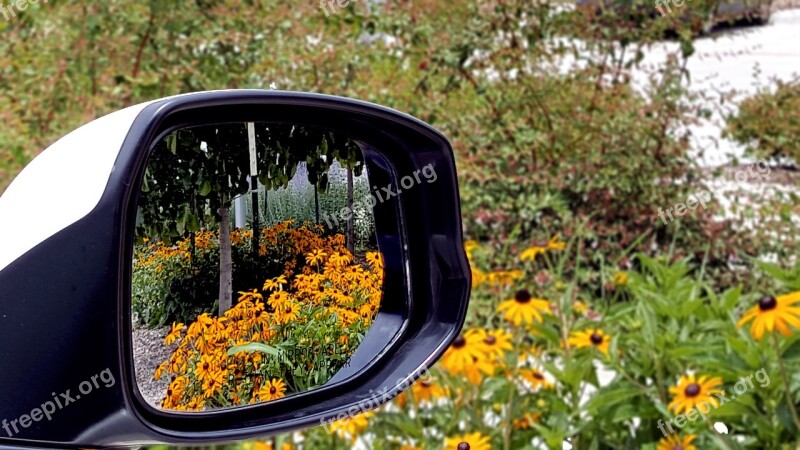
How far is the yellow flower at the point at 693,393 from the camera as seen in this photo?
210 cm

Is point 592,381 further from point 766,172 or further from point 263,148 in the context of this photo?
point 766,172

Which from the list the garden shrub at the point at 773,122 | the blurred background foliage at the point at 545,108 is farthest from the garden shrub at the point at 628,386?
the garden shrub at the point at 773,122

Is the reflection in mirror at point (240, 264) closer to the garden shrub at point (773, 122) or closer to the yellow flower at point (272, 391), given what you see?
the yellow flower at point (272, 391)

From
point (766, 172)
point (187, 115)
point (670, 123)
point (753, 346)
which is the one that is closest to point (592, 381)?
point (753, 346)

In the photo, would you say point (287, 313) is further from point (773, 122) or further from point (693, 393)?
point (773, 122)

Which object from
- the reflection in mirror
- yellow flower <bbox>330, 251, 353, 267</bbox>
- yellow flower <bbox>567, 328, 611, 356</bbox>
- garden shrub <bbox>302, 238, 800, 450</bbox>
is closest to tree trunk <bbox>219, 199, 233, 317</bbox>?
the reflection in mirror

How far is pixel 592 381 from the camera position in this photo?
2477 millimetres

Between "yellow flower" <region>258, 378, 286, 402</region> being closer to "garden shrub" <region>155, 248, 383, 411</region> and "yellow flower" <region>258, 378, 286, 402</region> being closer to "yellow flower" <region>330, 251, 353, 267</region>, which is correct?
"garden shrub" <region>155, 248, 383, 411</region>

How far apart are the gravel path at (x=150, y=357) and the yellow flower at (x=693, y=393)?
1.59 m

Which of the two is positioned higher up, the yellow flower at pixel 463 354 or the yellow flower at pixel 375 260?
the yellow flower at pixel 375 260

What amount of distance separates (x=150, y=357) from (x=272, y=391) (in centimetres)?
12

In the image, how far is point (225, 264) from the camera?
71 centimetres

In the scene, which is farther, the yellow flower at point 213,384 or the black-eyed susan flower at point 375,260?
the black-eyed susan flower at point 375,260

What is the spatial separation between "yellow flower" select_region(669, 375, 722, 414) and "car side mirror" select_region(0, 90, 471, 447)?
1357 mm
